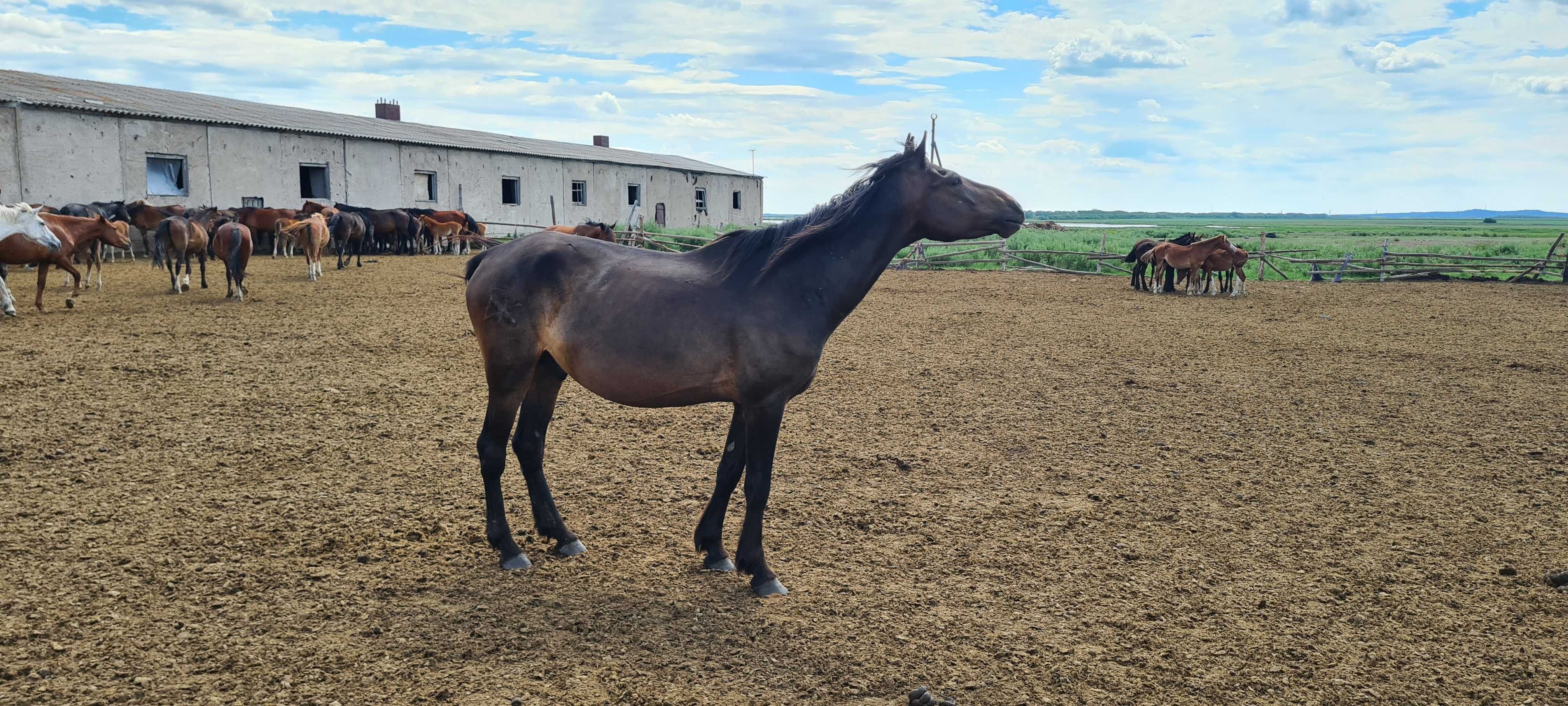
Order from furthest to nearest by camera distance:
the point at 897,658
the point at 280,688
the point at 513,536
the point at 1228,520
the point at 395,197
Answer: the point at 395,197
the point at 1228,520
the point at 513,536
the point at 897,658
the point at 280,688

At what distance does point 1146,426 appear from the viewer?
7.40m

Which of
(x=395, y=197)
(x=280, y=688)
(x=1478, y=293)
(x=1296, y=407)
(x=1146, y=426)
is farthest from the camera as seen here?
(x=395, y=197)

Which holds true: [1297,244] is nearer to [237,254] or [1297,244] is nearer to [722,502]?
[237,254]

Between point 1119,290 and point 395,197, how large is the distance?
23.5 meters

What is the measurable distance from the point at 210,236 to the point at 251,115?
33.5ft

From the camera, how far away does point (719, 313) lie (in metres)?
4.02

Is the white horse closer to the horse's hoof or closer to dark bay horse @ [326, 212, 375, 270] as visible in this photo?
dark bay horse @ [326, 212, 375, 270]

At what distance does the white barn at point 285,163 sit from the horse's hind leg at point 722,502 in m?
24.4

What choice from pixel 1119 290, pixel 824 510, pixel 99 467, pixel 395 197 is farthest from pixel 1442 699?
pixel 395 197

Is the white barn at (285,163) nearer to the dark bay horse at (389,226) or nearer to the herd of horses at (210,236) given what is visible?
the herd of horses at (210,236)

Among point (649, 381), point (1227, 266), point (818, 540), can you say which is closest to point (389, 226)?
point (1227, 266)

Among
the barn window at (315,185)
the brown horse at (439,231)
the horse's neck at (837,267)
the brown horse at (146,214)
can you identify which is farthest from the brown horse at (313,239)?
the horse's neck at (837,267)

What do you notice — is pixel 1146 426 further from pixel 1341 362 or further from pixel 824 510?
pixel 1341 362

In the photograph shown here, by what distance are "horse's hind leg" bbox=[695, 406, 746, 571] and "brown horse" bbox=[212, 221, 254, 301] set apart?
504 inches
